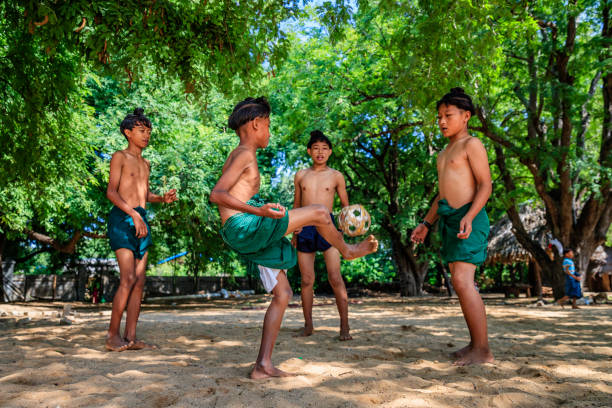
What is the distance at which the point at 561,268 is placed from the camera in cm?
1159

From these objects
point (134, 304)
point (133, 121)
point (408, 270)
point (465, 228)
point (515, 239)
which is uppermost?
point (133, 121)

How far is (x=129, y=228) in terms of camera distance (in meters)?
4.06

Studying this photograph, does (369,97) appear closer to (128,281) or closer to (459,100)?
(459,100)

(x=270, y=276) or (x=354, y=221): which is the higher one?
(x=354, y=221)

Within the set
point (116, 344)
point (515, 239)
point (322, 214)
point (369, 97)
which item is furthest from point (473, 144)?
point (515, 239)

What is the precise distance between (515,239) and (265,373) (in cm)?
1763

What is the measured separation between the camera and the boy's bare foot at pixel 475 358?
10.6 feet

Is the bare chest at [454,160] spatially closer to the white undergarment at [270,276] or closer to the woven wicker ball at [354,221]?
the woven wicker ball at [354,221]

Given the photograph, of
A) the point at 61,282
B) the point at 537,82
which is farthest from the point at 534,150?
the point at 61,282

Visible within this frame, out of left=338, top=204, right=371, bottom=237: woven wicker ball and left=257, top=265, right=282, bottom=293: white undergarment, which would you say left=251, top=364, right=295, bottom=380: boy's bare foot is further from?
left=338, top=204, right=371, bottom=237: woven wicker ball

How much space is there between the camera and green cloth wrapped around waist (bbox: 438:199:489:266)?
3.48m

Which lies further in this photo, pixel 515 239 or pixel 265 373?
pixel 515 239

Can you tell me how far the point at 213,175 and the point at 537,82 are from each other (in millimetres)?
9098

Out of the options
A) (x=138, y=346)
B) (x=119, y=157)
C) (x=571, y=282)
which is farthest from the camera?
(x=571, y=282)
